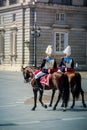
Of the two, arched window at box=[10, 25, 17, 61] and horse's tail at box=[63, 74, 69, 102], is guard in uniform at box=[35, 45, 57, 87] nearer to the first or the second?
horse's tail at box=[63, 74, 69, 102]

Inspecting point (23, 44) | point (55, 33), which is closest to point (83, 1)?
point (55, 33)

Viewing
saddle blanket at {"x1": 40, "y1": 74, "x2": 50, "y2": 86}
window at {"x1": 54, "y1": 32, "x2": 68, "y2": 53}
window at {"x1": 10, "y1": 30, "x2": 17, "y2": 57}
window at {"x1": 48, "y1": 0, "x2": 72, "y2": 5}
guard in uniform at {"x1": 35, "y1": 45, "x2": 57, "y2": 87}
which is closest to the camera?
saddle blanket at {"x1": 40, "y1": 74, "x2": 50, "y2": 86}

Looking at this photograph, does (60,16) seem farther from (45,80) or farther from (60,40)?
(45,80)

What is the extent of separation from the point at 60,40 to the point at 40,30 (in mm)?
3558

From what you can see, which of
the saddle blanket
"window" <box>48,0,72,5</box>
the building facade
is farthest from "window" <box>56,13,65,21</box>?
the saddle blanket

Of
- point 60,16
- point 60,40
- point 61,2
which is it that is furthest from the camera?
point 61,2

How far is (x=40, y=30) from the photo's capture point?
1981 inches

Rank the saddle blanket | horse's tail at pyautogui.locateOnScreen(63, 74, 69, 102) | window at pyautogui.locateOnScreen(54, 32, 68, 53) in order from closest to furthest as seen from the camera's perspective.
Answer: horse's tail at pyautogui.locateOnScreen(63, 74, 69, 102), the saddle blanket, window at pyautogui.locateOnScreen(54, 32, 68, 53)

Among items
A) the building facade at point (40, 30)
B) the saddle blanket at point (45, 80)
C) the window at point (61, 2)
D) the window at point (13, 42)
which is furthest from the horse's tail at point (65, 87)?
the window at point (13, 42)

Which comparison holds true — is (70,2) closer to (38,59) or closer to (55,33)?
(55,33)

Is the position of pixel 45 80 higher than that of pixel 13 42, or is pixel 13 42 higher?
pixel 45 80

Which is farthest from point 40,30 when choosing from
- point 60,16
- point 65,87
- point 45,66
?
Answer: point 65,87

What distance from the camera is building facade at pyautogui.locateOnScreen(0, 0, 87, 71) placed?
50.9 metres

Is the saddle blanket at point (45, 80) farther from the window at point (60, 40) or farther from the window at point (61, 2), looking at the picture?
the window at point (61, 2)
